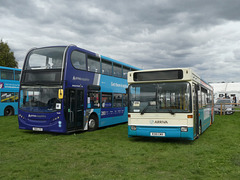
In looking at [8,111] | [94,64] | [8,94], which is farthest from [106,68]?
[8,111]

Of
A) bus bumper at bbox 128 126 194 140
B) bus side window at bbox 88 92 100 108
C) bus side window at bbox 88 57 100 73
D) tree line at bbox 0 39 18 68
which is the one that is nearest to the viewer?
bus bumper at bbox 128 126 194 140

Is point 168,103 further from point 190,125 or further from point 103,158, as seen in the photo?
point 103,158

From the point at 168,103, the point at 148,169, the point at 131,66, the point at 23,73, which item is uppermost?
the point at 131,66

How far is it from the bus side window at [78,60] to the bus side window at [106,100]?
7.74ft

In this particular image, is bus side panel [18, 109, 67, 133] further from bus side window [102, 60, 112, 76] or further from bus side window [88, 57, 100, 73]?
bus side window [102, 60, 112, 76]

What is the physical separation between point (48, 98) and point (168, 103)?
5.22m

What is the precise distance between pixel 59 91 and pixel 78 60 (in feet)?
6.44

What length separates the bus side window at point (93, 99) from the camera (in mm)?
12927

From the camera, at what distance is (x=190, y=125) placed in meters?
8.84

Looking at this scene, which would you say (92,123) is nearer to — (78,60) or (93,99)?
(93,99)

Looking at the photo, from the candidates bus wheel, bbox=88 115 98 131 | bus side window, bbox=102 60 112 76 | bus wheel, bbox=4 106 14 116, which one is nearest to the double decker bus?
bus wheel, bbox=88 115 98 131

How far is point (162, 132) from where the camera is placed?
9133 mm

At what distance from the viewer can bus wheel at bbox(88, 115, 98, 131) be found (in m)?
13.0

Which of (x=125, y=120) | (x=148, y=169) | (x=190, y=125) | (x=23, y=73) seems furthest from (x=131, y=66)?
(x=148, y=169)
